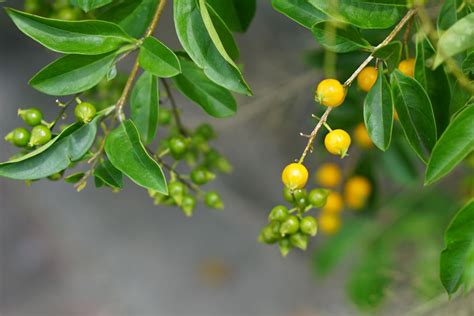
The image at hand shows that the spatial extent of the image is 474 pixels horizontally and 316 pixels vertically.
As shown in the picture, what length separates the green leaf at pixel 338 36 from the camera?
67 cm

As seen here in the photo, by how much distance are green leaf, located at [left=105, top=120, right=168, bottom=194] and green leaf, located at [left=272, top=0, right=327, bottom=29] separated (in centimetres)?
22

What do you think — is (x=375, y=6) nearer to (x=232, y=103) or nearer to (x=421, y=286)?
(x=232, y=103)

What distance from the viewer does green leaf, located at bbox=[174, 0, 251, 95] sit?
67 cm

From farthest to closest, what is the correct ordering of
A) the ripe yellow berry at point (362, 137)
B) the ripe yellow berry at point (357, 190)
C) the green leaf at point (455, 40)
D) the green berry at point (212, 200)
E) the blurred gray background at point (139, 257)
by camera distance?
1. the blurred gray background at point (139, 257)
2. the ripe yellow berry at point (357, 190)
3. the ripe yellow berry at point (362, 137)
4. the green berry at point (212, 200)
5. the green leaf at point (455, 40)

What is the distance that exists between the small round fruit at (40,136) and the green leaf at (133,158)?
0.07 meters

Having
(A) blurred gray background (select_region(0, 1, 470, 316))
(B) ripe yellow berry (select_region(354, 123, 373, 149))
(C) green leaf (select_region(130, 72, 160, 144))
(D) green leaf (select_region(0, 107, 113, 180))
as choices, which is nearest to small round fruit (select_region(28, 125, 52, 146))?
(D) green leaf (select_region(0, 107, 113, 180))

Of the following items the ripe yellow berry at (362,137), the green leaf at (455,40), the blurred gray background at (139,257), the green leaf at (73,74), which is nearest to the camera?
the green leaf at (455,40)

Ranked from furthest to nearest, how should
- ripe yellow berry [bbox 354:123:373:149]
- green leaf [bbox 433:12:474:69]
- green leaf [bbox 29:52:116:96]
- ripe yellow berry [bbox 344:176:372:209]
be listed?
ripe yellow berry [bbox 344:176:372:209] → ripe yellow berry [bbox 354:123:373:149] → green leaf [bbox 29:52:116:96] → green leaf [bbox 433:12:474:69]

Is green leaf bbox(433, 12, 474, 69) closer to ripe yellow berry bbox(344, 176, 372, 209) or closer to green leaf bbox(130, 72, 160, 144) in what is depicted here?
green leaf bbox(130, 72, 160, 144)

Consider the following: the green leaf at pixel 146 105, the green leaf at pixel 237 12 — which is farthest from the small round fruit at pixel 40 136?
the green leaf at pixel 237 12

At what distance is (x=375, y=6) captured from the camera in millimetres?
706

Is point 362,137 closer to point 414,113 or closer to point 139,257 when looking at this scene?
point 414,113

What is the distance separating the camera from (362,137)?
1.18 m

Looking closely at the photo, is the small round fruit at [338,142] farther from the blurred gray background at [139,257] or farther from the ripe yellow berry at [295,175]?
the blurred gray background at [139,257]
